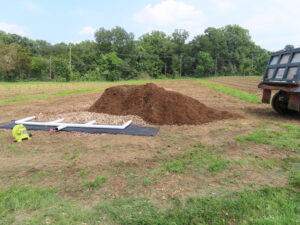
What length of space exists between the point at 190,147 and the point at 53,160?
9.85 ft

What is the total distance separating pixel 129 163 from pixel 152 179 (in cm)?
79

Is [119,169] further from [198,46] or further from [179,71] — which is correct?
[198,46]

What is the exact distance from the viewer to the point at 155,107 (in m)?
7.94

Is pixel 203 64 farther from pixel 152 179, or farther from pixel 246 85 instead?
pixel 152 179

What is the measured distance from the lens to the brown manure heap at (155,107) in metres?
7.58

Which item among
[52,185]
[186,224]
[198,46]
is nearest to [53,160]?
[52,185]

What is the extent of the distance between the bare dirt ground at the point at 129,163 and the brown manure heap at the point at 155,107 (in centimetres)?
111

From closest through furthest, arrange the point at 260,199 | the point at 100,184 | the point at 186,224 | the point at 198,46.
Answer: the point at 186,224
the point at 260,199
the point at 100,184
the point at 198,46

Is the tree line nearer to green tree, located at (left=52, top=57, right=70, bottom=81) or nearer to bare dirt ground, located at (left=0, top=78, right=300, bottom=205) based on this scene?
green tree, located at (left=52, top=57, right=70, bottom=81)

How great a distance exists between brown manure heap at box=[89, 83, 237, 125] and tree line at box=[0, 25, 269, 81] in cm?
3911

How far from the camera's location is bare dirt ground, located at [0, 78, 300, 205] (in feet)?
10.8

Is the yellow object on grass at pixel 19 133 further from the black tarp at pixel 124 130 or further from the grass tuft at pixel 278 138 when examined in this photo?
the grass tuft at pixel 278 138

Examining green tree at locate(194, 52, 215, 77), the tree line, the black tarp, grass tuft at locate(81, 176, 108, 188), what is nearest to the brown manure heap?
the black tarp

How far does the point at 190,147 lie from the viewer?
508 centimetres
